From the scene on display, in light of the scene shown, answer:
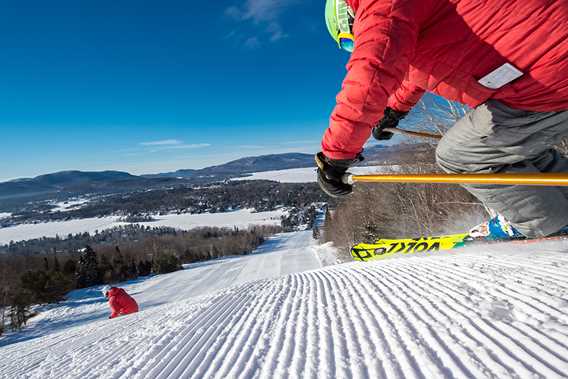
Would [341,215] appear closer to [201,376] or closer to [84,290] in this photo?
[201,376]

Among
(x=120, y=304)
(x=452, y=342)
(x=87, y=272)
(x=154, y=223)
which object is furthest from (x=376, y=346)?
(x=154, y=223)

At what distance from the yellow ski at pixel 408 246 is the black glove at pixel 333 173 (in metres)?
4.40

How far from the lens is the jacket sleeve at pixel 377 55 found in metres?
1.33

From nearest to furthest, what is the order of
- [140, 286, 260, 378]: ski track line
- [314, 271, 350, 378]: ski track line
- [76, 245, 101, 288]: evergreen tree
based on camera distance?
[314, 271, 350, 378]: ski track line, [140, 286, 260, 378]: ski track line, [76, 245, 101, 288]: evergreen tree

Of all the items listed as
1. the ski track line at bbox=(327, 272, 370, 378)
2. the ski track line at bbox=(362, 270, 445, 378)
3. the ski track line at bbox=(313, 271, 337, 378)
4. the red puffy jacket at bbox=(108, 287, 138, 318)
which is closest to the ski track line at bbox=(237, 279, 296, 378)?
the ski track line at bbox=(313, 271, 337, 378)

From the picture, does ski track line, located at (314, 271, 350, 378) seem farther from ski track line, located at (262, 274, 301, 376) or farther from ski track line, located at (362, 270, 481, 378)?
ski track line, located at (362, 270, 481, 378)

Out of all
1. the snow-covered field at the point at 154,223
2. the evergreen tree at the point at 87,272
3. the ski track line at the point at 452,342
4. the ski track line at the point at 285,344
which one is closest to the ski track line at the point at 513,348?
the ski track line at the point at 452,342

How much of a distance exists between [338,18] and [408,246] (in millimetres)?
6869

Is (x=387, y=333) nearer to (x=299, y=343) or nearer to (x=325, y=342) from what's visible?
(x=325, y=342)

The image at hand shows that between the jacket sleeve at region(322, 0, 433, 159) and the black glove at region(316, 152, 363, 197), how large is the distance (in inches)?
12.4

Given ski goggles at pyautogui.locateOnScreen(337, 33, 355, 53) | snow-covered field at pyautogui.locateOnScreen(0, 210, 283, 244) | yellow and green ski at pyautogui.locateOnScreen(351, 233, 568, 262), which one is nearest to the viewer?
ski goggles at pyautogui.locateOnScreen(337, 33, 355, 53)

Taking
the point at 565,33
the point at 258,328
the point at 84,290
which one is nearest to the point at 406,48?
the point at 565,33

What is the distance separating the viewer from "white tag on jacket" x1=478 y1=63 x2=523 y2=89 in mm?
1352

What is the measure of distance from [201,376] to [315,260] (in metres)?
45.3
